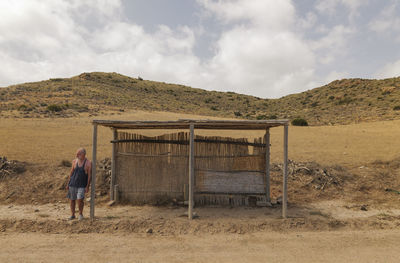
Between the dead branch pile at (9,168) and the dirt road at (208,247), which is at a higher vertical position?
the dead branch pile at (9,168)

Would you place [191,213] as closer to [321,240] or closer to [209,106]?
[321,240]

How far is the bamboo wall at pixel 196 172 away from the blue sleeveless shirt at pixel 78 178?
5.49 ft

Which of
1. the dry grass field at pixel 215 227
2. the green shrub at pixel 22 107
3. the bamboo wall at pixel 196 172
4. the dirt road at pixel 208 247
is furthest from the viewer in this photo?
the green shrub at pixel 22 107

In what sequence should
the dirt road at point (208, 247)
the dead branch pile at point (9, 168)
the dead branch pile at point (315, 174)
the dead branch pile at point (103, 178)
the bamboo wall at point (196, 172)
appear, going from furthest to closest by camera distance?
→ the dead branch pile at point (315, 174)
the dead branch pile at point (9, 168)
the dead branch pile at point (103, 178)
the bamboo wall at point (196, 172)
the dirt road at point (208, 247)

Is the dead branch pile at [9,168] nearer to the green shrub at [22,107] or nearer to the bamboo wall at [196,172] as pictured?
the bamboo wall at [196,172]

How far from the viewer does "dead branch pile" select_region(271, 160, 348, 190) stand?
945 centimetres

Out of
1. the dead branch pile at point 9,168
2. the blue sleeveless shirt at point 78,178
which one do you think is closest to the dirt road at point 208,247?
the blue sleeveless shirt at point 78,178

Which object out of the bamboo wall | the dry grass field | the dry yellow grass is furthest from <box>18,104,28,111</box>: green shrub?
the bamboo wall

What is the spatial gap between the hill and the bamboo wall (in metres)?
20.4

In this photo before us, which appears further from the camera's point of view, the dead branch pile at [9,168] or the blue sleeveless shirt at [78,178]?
the dead branch pile at [9,168]

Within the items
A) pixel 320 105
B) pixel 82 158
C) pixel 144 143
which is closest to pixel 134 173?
pixel 144 143

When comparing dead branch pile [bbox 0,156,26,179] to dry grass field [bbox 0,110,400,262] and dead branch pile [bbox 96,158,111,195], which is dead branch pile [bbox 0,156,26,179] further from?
dead branch pile [bbox 96,158,111,195]

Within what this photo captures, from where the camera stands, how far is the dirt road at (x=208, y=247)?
4512 millimetres

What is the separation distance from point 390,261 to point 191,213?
3855 mm
